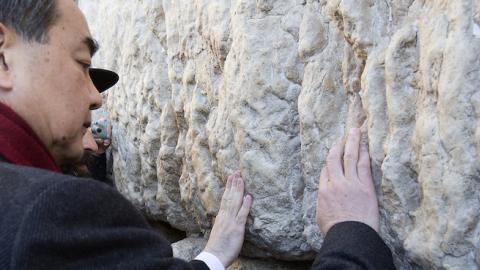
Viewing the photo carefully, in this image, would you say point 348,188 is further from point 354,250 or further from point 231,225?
point 231,225

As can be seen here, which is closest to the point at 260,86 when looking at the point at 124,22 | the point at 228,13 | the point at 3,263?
the point at 228,13

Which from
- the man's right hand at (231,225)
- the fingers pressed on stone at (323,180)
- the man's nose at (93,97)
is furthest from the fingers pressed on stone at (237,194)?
the man's nose at (93,97)

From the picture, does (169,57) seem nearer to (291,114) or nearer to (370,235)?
(291,114)

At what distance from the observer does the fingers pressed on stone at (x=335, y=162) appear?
1126 millimetres

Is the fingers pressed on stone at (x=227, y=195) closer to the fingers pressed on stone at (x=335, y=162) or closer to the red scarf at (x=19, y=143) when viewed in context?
the fingers pressed on stone at (x=335, y=162)

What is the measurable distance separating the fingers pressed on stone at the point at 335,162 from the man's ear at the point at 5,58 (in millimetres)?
571

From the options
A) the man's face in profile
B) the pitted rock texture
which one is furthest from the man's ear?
the pitted rock texture

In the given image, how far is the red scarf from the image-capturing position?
870mm

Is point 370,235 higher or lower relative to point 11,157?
lower

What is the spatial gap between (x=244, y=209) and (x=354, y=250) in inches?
16.6

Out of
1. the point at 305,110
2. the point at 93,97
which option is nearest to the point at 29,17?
the point at 93,97

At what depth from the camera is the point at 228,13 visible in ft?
4.71

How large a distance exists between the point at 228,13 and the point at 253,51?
17cm

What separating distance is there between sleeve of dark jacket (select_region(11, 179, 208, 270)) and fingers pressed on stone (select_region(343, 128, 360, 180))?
15.2 inches
